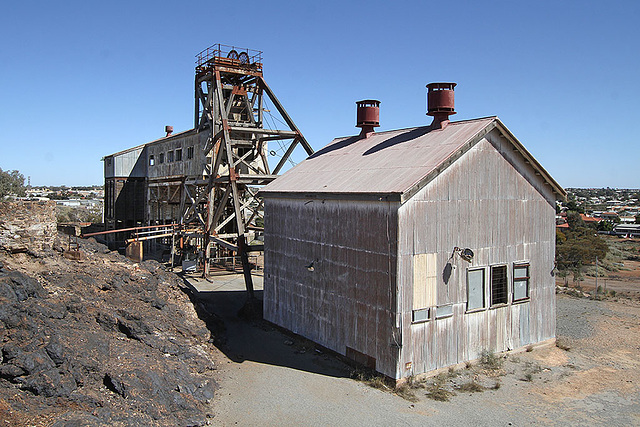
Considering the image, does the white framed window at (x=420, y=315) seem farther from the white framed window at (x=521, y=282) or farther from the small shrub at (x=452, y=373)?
the white framed window at (x=521, y=282)

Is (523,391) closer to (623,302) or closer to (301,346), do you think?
(301,346)

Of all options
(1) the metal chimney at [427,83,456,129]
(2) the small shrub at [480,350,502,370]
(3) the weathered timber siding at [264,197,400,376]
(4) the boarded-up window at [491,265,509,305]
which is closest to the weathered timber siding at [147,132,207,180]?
(3) the weathered timber siding at [264,197,400,376]

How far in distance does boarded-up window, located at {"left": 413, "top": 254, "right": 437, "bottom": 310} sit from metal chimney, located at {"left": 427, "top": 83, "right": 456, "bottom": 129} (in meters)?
5.26

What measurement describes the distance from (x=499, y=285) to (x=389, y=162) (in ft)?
16.8

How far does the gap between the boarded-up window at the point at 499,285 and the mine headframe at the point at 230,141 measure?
12690 millimetres

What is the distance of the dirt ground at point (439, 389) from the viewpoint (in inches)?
437

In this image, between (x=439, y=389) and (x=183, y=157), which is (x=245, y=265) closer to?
(x=183, y=157)

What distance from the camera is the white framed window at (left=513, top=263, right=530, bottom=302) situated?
50.2 feet

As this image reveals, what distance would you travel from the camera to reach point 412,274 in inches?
504

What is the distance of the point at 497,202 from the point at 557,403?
5.84 meters

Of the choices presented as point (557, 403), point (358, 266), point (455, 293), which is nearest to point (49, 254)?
point (358, 266)

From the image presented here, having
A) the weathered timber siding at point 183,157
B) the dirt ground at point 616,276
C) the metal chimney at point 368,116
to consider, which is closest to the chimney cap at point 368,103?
the metal chimney at point 368,116

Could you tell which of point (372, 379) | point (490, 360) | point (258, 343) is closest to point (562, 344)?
point (490, 360)

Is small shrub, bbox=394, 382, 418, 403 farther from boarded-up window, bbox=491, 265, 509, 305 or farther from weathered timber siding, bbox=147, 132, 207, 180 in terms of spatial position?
weathered timber siding, bbox=147, 132, 207, 180
